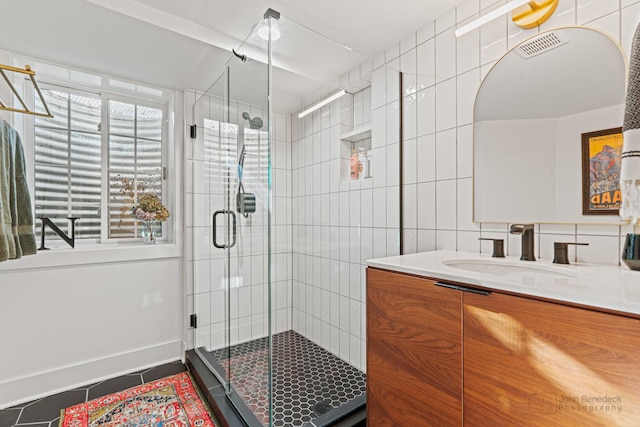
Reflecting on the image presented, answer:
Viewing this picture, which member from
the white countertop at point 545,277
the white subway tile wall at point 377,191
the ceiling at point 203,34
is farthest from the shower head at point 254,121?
the white countertop at point 545,277

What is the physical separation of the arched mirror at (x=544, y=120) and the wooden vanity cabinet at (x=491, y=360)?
2.08 ft

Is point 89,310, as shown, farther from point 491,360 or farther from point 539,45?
point 539,45

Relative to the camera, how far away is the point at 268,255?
1.55 metres

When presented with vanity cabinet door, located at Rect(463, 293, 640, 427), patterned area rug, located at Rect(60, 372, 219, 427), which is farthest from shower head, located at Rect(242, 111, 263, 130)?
patterned area rug, located at Rect(60, 372, 219, 427)

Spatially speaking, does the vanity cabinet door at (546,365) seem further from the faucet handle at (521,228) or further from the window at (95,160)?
the window at (95,160)

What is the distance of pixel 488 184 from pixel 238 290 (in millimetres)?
1527

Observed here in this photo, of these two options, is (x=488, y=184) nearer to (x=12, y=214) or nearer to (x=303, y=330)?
(x=303, y=330)

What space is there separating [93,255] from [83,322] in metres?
0.45

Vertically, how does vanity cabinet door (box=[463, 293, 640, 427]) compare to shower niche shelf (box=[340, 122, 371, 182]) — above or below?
below

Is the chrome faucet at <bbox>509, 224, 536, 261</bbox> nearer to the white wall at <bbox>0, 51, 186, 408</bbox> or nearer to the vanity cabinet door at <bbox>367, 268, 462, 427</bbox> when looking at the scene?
the vanity cabinet door at <bbox>367, 268, 462, 427</bbox>

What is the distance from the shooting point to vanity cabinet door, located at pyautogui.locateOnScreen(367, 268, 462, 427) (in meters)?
0.95

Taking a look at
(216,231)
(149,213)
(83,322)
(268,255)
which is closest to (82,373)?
(83,322)

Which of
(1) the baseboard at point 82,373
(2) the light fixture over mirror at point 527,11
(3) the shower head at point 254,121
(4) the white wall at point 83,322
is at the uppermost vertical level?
(2) the light fixture over mirror at point 527,11

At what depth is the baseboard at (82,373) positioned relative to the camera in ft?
5.78
